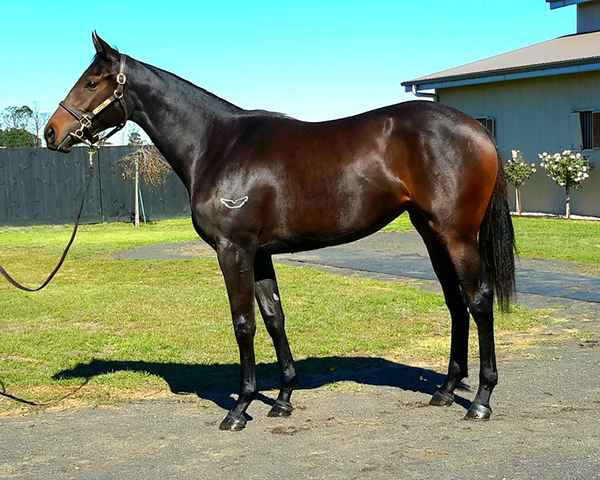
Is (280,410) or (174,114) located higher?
Result: (174,114)

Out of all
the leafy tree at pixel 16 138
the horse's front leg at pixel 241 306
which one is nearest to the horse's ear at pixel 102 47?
the horse's front leg at pixel 241 306

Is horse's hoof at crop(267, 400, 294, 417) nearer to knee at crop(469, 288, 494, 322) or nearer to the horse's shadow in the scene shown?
the horse's shadow

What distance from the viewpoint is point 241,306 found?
5.81 metres

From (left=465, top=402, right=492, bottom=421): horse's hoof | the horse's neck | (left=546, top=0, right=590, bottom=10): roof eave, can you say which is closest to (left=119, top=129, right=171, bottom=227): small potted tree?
(left=546, top=0, right=590, bottom=10): roof eave

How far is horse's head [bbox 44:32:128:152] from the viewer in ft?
19.7

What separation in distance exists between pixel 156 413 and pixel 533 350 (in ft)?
11.7

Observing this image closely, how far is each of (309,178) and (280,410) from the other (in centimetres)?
162

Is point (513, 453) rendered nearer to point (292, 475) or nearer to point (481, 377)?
point (481, 377)

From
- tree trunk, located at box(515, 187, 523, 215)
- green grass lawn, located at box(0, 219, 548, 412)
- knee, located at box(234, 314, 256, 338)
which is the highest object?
tree trunk, located at box(515, 187, 523, 215)

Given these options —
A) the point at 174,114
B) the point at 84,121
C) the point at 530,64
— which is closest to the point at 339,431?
the point at 174,114

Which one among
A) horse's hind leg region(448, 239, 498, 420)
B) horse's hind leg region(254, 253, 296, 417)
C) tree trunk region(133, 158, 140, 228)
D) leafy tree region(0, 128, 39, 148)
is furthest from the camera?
leafy tree region(0, 128, 39, 148)

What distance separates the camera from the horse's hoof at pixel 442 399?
6082 millimetres

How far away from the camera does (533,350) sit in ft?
25.6

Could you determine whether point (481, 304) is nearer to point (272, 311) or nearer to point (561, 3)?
point (272, 311)
